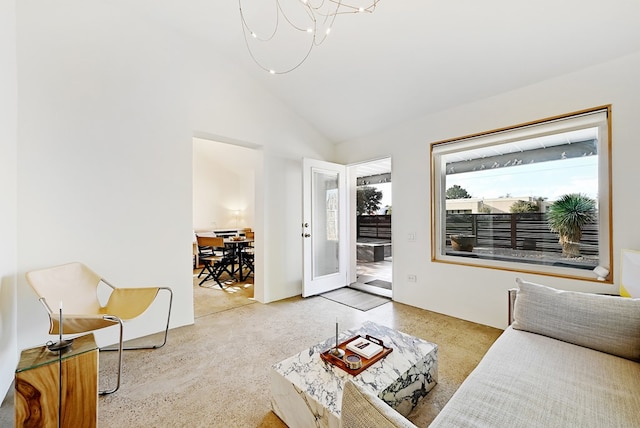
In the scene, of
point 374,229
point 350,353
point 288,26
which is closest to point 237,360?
point 350,353

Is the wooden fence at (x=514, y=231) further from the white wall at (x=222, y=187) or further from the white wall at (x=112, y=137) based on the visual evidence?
the white wall at (x=222, y=187)

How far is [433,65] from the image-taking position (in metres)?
2.74

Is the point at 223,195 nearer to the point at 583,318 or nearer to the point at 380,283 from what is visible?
the point at 380,283

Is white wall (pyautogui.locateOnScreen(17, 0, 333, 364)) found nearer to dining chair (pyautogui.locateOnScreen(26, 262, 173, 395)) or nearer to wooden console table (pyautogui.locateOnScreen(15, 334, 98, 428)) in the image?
dining chair (pyautogui.locateOnScreen(26, 262, 173, 395))

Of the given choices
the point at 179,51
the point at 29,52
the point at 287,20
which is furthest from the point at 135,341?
the point at 287,20

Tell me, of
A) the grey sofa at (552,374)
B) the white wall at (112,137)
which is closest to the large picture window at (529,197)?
the grey sofa at (552,374)

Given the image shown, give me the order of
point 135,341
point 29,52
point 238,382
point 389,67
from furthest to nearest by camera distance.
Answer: point 389,67, point 135,341, point 29,52, point 238,382

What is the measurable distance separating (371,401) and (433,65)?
9.96 feet

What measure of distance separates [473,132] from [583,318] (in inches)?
85.0

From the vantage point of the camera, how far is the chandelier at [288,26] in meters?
2.47

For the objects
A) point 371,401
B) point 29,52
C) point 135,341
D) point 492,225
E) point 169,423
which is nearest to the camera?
point 371,401

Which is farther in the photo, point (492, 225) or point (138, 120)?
point (492, 225)

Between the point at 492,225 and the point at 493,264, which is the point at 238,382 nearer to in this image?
the point at 493,264

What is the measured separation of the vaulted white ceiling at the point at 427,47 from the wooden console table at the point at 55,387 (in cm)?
306
